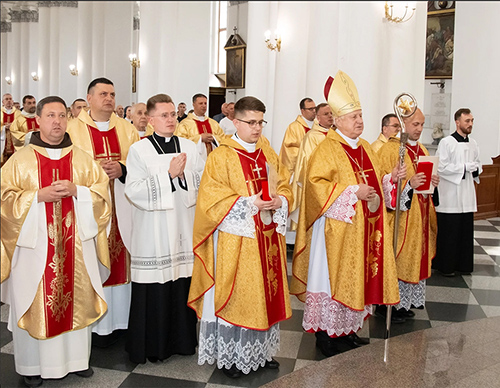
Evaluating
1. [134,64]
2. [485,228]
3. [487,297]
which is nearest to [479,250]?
[485,228]

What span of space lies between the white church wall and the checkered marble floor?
1.78 meters

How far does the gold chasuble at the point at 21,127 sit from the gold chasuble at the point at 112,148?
294 mm

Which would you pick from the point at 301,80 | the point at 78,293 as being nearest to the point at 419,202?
the point at 78,293

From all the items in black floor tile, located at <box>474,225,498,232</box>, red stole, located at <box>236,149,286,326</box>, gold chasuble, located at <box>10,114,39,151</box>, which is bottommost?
black floor tile, located at <box>474,225,498,232</box>

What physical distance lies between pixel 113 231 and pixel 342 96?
6.76 feet

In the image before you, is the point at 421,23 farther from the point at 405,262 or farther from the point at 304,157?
the point at 405,262

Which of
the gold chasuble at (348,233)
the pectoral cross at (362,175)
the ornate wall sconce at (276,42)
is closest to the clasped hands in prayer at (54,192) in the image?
the gold chasuble at (348,233)

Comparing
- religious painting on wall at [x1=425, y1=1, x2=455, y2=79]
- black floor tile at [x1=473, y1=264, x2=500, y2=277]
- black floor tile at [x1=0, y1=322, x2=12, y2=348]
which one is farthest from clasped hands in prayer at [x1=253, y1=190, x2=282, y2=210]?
religious painting on wall at [x1=425, y1=1, x2=455, y2=79]

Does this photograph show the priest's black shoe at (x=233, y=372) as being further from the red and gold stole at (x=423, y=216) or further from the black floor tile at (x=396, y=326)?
the red and gold stole at (x=423, y=216)

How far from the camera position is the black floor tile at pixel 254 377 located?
3.72m

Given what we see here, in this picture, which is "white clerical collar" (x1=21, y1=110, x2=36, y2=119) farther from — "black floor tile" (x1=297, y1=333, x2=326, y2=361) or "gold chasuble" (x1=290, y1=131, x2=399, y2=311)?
"black floor tile" (x1=297, y1=333, x2=326, y2=361)

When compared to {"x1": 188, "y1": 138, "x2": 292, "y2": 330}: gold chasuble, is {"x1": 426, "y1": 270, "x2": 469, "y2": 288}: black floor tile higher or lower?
lower

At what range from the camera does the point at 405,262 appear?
505 centimetres

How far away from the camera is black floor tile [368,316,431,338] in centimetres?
478
